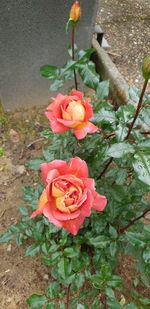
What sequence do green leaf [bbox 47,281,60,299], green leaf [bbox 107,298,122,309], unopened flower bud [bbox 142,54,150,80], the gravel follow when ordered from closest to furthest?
1. unopened flower bud [bbox 142,54,150,80]
2. green leaf [bbox 107,298,122,309]
3. green leaf [bbox 47,281,60,299]
4. the gravel

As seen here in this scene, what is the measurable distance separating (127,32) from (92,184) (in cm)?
274

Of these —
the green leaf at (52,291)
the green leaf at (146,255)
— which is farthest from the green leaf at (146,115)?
the green leaf at (52,291)

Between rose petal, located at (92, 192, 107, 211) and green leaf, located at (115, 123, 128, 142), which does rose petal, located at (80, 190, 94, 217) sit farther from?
green leaf, located at (115, 123, 128, 142)

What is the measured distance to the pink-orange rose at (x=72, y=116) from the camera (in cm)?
82

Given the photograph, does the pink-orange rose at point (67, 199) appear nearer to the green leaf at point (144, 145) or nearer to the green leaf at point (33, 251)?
the green leaf at point (144, 145)

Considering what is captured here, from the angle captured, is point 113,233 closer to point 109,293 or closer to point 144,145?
point 109,293

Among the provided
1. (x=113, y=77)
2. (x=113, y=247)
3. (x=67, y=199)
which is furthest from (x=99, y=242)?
(x=113, y=77)

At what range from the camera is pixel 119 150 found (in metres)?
0.81

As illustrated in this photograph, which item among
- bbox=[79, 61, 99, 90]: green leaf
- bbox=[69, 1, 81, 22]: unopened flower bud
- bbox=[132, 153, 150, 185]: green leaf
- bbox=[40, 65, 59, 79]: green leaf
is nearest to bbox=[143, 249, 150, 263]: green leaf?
bbox=[132, 153, 150, 185]: green leaf

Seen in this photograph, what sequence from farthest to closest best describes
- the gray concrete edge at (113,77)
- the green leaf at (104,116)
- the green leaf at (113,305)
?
the gray concrete edge at (113,77) → the green leaf at (113,305) → the green leaf at (104,116)

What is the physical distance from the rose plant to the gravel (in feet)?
5.35

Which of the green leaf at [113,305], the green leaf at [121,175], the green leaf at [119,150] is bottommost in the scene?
the green leaf at [113,305]

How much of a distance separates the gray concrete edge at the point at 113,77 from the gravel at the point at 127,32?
312 millimetres

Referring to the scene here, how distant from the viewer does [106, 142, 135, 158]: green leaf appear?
2.62 ft
